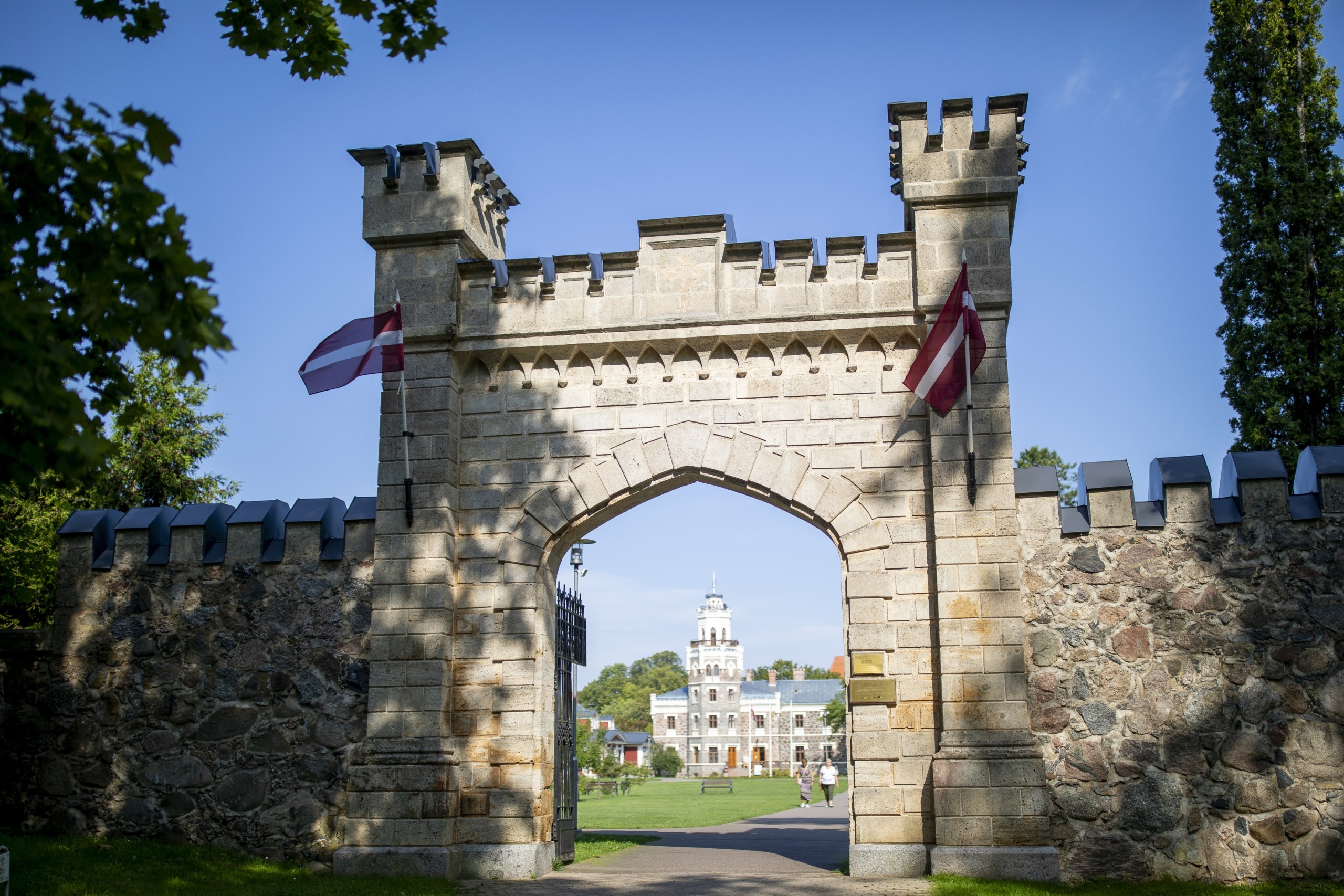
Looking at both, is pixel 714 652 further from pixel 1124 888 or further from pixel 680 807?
pixel 1124 888

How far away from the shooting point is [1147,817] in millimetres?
9531

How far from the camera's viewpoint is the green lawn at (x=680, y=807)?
797 inches

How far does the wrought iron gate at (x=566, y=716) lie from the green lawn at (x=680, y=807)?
6.19 m

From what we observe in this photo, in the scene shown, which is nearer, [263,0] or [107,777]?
[263,0]

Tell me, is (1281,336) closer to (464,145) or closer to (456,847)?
(464,145)

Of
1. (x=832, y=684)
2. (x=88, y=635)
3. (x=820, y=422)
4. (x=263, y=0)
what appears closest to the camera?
(x=263, y=0)

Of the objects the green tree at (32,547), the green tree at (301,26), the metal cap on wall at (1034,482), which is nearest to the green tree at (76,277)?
the green tree at (301,26)

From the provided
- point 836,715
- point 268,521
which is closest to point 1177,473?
point 268,521

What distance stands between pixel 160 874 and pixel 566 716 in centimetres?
419

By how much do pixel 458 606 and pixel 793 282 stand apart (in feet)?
14.8

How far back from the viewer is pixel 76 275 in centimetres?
520

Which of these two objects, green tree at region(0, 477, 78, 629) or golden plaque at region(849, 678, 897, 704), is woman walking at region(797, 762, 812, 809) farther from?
golden plaque at region(849, 678, 897, 704)

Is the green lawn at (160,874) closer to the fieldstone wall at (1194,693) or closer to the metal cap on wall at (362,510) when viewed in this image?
the metal cap on wall at (362,510)

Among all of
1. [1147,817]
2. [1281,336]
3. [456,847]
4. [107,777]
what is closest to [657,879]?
[456,847]
